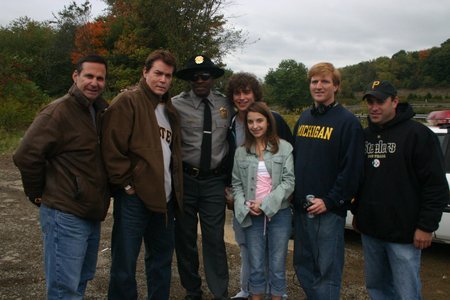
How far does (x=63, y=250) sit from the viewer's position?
2592 mm

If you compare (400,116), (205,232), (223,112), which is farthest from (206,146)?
(400,116)

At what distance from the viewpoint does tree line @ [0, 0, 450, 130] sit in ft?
63.5

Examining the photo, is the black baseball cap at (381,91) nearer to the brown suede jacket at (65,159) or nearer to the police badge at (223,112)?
the police badge at (223,112)

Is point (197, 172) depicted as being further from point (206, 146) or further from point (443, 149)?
point (443, 149)

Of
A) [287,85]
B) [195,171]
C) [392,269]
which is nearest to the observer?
[392,269]

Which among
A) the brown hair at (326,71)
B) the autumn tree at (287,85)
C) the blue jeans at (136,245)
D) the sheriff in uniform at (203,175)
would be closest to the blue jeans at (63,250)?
the blue jeans at (136,245)

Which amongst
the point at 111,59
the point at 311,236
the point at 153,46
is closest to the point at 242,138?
the point at 311,236

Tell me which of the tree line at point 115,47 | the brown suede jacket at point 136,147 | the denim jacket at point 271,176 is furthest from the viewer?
the tree line at point 115,47

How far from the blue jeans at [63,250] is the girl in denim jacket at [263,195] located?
1235mm

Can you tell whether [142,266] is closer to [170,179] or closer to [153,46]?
[170,179]

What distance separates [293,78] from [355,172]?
65351mm

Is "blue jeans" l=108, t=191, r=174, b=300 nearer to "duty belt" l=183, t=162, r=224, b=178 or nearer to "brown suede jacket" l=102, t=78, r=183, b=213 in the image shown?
"brown suede jacket" l=102, t=78, r=183, b=213

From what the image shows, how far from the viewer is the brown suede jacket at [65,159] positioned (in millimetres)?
2498

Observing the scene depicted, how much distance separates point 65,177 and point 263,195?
1.50 m
